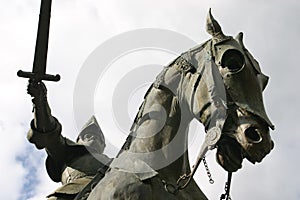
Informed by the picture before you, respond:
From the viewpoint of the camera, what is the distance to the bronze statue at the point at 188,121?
5.19 metres

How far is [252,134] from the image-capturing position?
16.6ft

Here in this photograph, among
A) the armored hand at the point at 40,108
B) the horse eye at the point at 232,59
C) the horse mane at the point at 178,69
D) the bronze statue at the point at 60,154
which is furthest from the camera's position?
the bronze statue at the point at 60,154

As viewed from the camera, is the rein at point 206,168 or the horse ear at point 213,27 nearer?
the rein at point 206,168

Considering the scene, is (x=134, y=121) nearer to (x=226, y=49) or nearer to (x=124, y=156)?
(x=124, y=156)

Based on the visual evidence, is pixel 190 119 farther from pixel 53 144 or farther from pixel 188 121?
pixel 53 144

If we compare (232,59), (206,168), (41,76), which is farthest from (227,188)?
(41,76)

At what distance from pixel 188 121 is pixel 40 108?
1.90 meters

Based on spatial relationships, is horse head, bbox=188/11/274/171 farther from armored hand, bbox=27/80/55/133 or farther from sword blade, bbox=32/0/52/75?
armored hand, bbox=27/80/55/133

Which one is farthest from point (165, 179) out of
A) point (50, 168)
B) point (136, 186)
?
point (50, 168)

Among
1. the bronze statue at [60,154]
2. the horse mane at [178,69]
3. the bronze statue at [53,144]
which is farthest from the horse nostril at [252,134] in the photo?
the bronze statue at [60,154]

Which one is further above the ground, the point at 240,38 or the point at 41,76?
A: the point at 240,38

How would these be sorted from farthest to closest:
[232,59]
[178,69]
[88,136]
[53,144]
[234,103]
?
[88,136], [53,144], [178,69], [232,59], [234,103]

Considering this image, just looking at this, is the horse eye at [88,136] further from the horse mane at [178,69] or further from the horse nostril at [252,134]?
the horse nostril at [252,134]

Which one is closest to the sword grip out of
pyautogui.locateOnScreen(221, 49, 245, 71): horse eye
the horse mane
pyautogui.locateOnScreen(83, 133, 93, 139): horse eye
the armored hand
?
the armored hand
